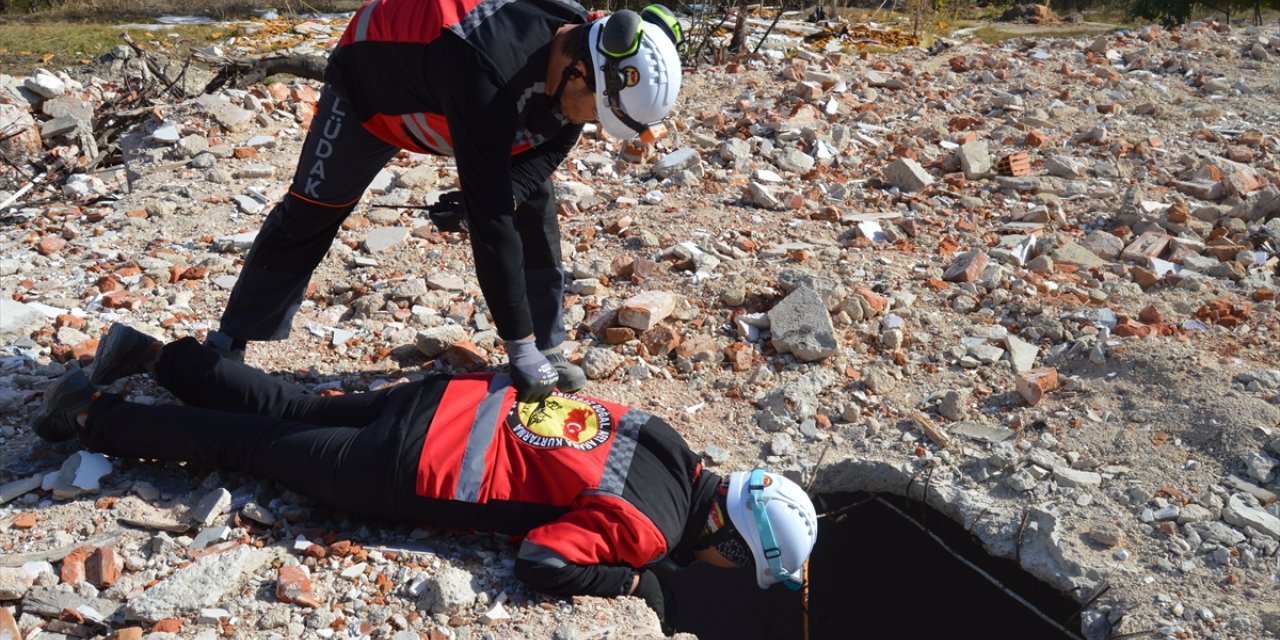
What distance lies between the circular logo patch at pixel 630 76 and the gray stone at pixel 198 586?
1.65 metres

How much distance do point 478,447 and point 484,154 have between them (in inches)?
33.0

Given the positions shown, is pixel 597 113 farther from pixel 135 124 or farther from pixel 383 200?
pixel 135 124

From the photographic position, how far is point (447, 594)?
9.65 ft

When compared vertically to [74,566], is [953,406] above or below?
below

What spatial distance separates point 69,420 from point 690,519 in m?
1.93

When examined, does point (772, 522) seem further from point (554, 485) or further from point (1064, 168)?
point (1064, 168)

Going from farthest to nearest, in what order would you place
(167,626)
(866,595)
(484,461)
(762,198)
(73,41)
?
1. (73,41)
2. (762,198)
3. (866,595)
4. (484,461)
5. (167,626)

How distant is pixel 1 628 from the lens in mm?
2703

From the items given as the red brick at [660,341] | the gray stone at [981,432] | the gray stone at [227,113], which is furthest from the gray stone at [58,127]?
the gray stone at [981,432]

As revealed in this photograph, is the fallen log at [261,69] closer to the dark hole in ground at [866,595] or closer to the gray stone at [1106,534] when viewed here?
the dark hole in ground at [866,595]

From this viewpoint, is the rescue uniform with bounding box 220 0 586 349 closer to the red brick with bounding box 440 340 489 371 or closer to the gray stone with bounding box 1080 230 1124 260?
the red brick with bounding box 440 340 489 371

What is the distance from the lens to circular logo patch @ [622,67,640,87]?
114 inches

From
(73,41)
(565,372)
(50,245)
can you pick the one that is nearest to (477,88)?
(565,372)

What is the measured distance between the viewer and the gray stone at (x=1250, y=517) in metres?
3.49
